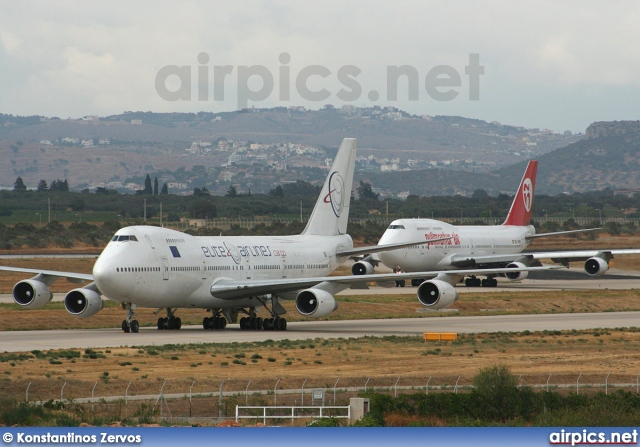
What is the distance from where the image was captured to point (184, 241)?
48562mm

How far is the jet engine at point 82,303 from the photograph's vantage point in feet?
150

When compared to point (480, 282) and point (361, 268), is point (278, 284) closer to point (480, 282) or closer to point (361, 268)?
point (361, 268)

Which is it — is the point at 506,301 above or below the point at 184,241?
below

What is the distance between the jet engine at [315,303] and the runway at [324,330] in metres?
1.02

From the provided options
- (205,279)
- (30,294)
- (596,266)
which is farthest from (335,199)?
(596,266)

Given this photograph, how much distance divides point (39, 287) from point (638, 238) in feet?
357

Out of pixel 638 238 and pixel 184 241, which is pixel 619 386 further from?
pixel 638 238

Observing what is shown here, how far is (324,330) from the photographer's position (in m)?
51.3

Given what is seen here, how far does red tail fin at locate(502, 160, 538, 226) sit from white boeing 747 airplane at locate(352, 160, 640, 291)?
1801 mm

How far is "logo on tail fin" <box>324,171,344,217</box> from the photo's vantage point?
5906 cm

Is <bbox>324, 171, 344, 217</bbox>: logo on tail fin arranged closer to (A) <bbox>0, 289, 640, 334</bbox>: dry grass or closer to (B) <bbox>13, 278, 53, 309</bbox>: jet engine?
Result: (A) <bbox>0, 289, 640, 334</bbox>: dry grass

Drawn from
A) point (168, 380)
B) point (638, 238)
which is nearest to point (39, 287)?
point (168, 380)

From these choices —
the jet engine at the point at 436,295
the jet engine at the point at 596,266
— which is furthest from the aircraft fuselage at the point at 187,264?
the jet engine at the point at 596,266

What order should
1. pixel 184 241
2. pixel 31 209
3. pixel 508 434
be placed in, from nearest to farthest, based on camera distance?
pixel 508 434 < pixel 184 241 < pixel 31 209
